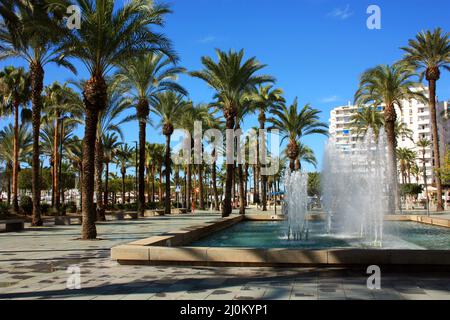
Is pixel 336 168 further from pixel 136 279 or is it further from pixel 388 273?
pixel 136 279

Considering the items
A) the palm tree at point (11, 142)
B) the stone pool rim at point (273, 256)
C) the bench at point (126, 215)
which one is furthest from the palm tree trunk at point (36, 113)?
the palm tree at point (11, 142)

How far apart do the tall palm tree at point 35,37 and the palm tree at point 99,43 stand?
69 centimetres

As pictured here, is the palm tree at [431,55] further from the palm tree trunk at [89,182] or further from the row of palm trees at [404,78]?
the palm tree trunk at [89,182]

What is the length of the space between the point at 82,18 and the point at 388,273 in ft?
40.3

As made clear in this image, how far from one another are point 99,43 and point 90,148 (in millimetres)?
Result: 3462

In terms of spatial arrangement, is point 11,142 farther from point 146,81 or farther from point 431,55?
point 431,55

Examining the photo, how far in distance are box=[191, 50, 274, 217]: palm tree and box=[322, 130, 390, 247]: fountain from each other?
Answer: 624 cm

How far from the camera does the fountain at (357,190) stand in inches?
662

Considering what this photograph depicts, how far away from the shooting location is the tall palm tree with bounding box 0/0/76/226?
1464 centimetres

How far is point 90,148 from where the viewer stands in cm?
1508

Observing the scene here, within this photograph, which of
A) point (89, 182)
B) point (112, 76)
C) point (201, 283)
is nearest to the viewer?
point (201, 283)

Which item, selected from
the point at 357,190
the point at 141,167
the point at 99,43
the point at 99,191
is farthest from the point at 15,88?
the point at 357,190

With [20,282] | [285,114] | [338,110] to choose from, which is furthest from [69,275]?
[338,110]

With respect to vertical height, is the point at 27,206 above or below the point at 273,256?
above
